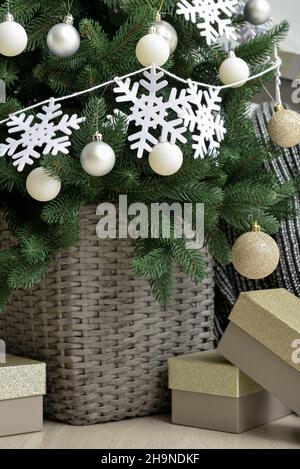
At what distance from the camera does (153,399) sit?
1027 millimetres

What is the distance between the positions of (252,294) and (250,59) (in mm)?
319

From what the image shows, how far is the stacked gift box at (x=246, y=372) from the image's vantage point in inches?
35.1

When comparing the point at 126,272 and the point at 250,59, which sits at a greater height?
the point at 250,59

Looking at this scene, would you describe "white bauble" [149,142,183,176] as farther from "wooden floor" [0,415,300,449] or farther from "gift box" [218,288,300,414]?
"wooden floor" [0,415,300,449]

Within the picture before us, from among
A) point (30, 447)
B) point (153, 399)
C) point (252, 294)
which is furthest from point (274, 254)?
point (30, 447)

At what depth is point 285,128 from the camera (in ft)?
3.14

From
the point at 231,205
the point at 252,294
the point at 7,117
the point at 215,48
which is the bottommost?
the point at 252,294

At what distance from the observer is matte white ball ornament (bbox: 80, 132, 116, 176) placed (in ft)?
2.72

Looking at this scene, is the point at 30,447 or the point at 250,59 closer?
the point at 30,447

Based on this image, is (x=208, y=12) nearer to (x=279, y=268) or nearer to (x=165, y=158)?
(x=165, y=158)

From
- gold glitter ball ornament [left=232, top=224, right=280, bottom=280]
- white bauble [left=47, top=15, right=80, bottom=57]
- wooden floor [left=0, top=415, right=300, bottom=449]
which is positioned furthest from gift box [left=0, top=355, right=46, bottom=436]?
white bauble [left=47, top=15, right=80, bottom=57]

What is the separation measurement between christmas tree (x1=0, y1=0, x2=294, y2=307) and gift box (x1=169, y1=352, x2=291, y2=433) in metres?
0.11

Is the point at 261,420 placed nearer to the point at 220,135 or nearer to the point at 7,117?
the point at 220,135

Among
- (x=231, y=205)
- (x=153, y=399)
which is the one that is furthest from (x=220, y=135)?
(x=153, y=399)
